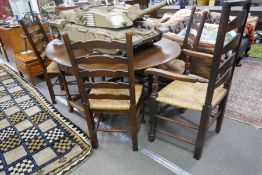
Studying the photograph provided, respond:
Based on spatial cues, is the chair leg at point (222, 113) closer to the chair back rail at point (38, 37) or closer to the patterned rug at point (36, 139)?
the patterned rug at point (36, 139)

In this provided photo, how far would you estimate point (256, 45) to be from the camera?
4.07m

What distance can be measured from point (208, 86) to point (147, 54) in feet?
2.22

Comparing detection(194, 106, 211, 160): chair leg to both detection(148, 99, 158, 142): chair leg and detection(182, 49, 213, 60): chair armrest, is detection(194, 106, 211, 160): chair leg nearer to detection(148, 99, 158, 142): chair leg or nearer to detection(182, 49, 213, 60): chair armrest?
detection(148, 99, 158, 142): chair leg

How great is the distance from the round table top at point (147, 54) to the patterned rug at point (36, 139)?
755 mm

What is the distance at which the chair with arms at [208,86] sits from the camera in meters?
1.16

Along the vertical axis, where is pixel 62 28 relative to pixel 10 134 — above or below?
above

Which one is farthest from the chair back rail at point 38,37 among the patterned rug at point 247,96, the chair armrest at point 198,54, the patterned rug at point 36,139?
the patterned rug at point 247,96

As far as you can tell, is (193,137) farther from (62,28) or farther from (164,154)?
(62,28)

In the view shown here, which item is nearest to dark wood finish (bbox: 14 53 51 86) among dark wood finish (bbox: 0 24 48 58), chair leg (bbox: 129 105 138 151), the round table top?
dark wood finish (bbox: 0 24 48 58)

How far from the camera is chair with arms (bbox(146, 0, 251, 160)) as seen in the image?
1160mm

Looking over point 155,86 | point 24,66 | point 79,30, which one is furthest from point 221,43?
point 24,66

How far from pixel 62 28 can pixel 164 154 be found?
1.63 metres

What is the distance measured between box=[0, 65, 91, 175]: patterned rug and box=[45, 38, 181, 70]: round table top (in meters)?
0.75

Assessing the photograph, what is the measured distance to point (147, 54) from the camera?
1790 mm
